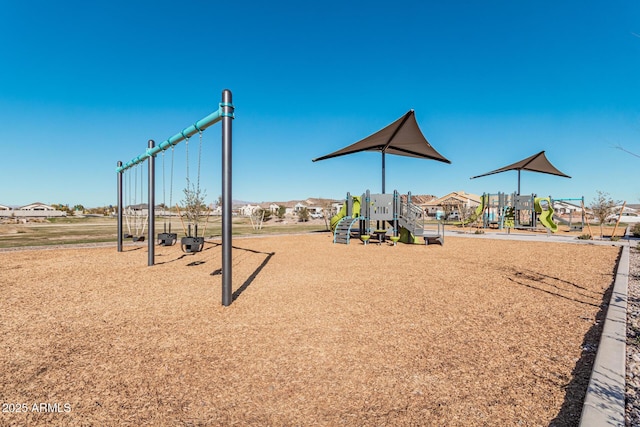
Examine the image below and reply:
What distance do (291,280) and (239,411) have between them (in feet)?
13.6

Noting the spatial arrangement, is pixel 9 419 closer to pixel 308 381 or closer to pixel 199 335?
pixel 199 335

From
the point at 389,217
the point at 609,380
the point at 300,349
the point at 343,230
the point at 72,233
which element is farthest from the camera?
the point at 72,233

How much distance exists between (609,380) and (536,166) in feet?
79.2

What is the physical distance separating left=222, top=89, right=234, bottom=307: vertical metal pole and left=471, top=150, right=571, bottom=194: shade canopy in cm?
2189

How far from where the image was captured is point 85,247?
→ 38.9ft

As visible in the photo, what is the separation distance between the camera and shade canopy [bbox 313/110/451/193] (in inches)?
456

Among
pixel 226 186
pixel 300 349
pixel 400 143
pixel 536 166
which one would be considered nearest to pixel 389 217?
pixel 400 143

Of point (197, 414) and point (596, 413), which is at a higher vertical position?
point (596, 413)

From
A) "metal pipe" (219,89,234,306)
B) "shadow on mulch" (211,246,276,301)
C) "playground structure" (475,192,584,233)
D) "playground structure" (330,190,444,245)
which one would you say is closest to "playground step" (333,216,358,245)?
"playground structure" (330,190,444,245)

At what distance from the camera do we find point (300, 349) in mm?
3217

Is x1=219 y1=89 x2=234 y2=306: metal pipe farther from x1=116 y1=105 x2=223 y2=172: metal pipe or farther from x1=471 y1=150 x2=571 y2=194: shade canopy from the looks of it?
x1=471 y1=150 x2=571 y2=194: shade canopy

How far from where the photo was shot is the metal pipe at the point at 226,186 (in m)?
4.73

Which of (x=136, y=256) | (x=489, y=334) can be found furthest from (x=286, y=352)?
(x=136, y=256)

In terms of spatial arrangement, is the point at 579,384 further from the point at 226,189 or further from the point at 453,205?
the point at 453,205
